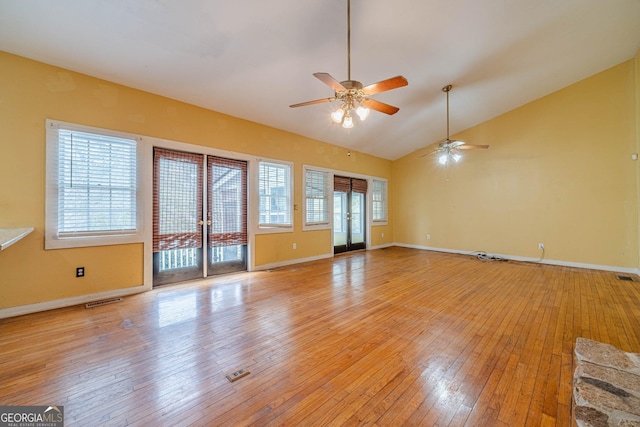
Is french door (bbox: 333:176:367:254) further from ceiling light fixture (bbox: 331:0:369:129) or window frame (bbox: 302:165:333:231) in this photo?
ceiling light fixture (bbox: 331:0:369:129)

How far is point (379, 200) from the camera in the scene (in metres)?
8.40

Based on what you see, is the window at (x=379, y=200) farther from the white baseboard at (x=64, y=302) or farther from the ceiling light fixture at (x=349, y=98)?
the white baseboard at (x=64, y=302)

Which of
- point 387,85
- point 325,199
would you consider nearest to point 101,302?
point 387,85

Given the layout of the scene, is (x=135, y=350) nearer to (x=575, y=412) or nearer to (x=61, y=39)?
(x=575, y=412)

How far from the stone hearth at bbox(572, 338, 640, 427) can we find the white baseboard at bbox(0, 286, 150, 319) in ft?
16.3

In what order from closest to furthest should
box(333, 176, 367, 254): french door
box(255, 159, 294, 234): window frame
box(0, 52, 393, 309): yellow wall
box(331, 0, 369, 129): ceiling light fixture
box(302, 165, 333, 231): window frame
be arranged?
box(331, 0, 369, 129): ceiling light fixture
box(0, 52, 393, 309): yellow wall
box(255, 159, 294, 234): window frame
box(302, 165, 333, 231): window frame
box(333, 176, 367, 254): french door

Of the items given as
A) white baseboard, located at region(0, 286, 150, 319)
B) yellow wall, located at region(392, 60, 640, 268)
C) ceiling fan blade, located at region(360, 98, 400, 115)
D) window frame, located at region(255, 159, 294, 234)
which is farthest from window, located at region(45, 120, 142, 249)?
yellow wall, located at region(392, 60, 640, 268)

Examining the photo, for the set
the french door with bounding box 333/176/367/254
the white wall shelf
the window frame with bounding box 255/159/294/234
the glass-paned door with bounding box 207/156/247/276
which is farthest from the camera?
the french door with bounding box 333/176/367/254

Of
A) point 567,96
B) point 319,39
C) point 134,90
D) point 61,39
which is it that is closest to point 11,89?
point 61,39

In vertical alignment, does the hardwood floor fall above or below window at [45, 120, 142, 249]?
below

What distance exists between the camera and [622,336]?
250cm

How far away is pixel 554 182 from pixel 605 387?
565cm

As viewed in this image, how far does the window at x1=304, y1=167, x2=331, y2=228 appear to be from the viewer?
243 inches

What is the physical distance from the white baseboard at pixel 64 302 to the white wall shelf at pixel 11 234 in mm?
955
